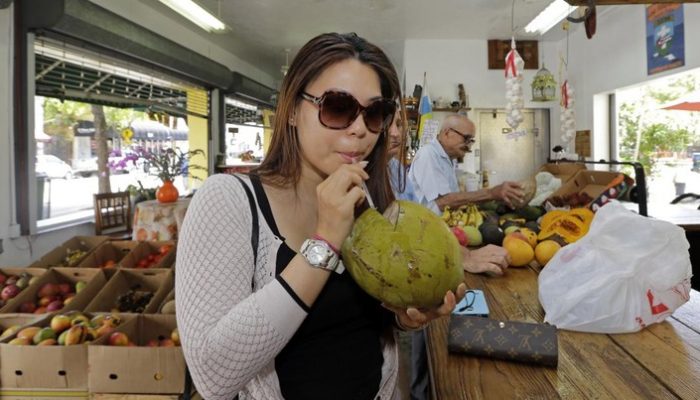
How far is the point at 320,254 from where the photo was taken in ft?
2.56

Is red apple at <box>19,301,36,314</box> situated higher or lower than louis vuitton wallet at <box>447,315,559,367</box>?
lower

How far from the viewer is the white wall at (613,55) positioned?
15.1ft

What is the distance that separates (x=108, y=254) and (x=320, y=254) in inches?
123

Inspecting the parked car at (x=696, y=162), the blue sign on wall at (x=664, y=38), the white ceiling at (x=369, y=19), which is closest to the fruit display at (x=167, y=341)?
the white ceiling at (x=369, y=19)

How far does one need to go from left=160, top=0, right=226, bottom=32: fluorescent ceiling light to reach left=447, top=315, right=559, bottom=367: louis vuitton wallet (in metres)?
4.52

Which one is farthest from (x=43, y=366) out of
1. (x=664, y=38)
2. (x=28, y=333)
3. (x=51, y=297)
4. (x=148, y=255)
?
(x=664, y=38)

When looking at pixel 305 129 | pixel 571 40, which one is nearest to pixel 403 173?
pixel 305 129

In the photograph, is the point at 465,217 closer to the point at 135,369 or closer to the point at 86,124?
the point at 135,369

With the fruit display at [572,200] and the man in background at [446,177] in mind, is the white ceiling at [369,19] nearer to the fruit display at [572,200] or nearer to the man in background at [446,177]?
the man in background at [446,177]

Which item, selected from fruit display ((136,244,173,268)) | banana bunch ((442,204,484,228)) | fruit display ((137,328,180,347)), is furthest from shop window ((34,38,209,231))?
banana bunch ((442,204,484,228))

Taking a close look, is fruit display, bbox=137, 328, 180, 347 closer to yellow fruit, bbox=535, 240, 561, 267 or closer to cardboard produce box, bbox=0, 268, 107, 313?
cardboard produce box, bbox=0, 268, 107, 313

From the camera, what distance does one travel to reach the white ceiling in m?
5.91

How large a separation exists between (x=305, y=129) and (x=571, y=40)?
25.6 feet

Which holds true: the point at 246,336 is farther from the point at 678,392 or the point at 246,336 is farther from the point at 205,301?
the point at 678,392
